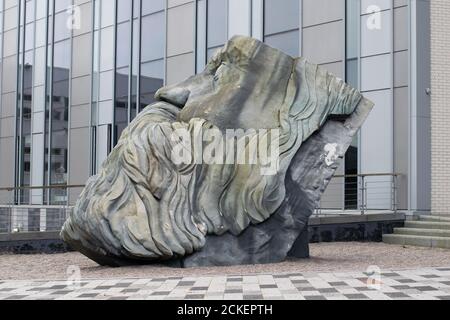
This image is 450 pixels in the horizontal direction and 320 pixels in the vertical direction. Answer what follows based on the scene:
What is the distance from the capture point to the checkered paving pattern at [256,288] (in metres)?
6.36

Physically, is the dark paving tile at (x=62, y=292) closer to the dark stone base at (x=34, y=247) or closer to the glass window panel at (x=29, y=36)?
the dark stone base at (x=34, y=247)

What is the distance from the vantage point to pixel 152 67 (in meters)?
21.1

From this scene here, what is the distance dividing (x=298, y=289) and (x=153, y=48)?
15.7 metres

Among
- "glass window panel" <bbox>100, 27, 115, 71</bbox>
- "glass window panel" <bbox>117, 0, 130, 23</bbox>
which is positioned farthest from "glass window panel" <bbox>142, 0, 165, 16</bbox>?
"glass window panel" <bbox>100, 27, 115, 71</bbox>

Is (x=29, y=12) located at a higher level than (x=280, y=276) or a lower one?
higher

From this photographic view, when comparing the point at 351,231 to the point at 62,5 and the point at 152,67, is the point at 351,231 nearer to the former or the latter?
the point at 152,67

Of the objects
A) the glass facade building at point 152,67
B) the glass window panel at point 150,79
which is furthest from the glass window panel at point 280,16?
the glass window panel at point 150,79

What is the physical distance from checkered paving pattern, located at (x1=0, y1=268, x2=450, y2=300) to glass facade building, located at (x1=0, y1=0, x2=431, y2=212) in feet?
25.1

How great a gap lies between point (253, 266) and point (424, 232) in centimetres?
612

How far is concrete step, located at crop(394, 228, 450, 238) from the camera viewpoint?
13.1 m

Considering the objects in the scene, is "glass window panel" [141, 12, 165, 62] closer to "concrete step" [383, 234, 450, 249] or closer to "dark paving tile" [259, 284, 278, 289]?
"concrete step" [383, 234, 450, 249]

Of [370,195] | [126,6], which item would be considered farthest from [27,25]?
[370,195]

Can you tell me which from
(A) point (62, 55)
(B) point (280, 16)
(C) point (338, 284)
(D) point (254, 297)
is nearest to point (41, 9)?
(A) point (62, 55)
